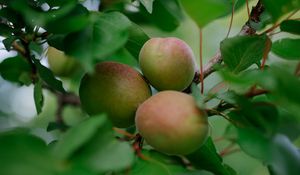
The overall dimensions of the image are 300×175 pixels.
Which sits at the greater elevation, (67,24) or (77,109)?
(67,24)

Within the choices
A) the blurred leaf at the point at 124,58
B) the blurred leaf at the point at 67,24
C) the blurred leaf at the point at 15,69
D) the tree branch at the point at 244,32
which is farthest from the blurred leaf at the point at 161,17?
the blurred leaf at the point at 67,24

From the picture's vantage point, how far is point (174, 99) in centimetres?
90

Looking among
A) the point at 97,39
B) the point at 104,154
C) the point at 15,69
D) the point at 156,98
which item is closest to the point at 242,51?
the point at 156,98

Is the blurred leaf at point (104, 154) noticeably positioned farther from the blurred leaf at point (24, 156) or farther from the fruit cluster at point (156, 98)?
the fruit cluster at point (156, 98)

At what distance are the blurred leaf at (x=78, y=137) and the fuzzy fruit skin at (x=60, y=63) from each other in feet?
2.59

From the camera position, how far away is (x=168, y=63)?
3.40ft

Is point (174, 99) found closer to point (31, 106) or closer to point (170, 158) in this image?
point (170, 158)

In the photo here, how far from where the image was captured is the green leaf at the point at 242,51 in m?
0.98

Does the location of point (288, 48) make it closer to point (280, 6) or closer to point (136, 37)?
point (280, 6)

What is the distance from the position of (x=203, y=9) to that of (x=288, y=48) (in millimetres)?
236

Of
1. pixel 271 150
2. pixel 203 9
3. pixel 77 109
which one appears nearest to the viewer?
pixel 271 150

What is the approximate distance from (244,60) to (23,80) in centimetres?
58

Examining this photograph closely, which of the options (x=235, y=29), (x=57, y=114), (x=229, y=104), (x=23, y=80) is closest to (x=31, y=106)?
(x=57, y=114)

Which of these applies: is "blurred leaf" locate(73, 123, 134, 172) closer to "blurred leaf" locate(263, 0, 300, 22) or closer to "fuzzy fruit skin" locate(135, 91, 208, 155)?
"fuzzy fruit skin" locate(135, 91, 208, 155)
